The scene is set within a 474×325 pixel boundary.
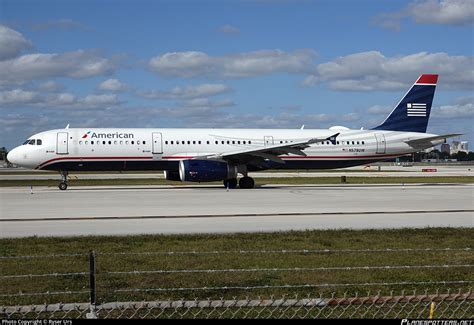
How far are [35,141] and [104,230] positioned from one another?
19257mm

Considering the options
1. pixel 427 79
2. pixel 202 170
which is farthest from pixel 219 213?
pixel 427 79

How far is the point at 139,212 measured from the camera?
20.0m

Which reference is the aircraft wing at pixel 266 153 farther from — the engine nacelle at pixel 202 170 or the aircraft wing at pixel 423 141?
the aircraft wing at pixel 423 141

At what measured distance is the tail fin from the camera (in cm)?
3975

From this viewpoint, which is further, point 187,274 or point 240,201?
point 240,201

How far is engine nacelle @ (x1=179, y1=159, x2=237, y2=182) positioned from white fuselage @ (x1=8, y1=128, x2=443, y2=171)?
2348 mm

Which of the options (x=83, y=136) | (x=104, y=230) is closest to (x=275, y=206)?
(x=104, y=230)

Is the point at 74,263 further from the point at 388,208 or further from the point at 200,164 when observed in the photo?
the point at 200,164

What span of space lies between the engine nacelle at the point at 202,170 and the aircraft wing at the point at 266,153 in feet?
2.44

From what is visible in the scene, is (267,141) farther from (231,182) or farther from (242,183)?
(231,182)

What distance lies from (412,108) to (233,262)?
105ft

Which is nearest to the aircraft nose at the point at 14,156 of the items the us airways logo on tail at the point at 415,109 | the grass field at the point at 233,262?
the grass field at the point at 233,262

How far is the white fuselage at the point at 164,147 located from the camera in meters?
32.7

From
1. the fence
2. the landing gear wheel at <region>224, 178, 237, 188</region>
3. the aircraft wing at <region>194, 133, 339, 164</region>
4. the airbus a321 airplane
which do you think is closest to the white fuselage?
the airbus a321 airplane
